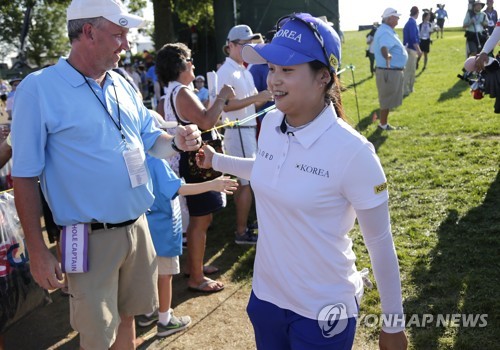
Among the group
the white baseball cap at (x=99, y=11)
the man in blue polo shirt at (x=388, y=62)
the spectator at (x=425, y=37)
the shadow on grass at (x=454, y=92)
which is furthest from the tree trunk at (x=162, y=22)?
the white baseball cap at (x=99, y=11)

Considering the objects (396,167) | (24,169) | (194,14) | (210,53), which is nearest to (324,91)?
(24,169)

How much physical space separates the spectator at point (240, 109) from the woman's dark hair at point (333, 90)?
2.98m

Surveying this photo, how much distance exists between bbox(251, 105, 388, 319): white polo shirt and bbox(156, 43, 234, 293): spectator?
6.43 ft

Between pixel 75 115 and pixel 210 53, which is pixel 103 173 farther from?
pixel 210 53

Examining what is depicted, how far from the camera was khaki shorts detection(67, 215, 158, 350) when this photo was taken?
8.24 feet

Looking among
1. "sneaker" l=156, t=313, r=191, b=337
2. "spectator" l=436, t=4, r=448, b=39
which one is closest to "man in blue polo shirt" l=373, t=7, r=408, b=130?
"sneaker" l=156, t=313, r=191, b=337

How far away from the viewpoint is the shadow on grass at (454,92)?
11.5 metres

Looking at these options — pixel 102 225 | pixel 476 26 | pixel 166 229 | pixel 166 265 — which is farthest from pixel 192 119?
pixel 476 26

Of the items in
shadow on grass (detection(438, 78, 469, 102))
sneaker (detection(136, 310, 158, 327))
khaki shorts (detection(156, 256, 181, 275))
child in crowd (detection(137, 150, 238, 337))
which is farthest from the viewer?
shadow on grass (detection(438, 78, 469, 102))

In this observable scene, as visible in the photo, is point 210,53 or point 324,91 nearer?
point 324,91

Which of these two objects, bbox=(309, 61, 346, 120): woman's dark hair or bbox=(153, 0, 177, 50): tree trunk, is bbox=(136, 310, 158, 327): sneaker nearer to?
bbox=(309, 61, 346, 120): woman's dark hair

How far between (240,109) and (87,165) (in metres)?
3.17

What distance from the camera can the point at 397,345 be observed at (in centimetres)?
195

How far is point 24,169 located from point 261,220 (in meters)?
1.16
